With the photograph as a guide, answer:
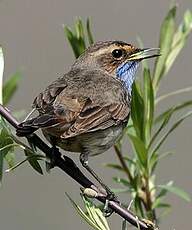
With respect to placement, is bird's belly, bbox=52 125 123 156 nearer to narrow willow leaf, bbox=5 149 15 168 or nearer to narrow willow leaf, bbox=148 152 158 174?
narrow willow leaf, bbox=148 152 158 174

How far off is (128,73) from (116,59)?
0.54 feet

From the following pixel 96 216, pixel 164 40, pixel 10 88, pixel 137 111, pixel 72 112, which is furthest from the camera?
pixel 72 112

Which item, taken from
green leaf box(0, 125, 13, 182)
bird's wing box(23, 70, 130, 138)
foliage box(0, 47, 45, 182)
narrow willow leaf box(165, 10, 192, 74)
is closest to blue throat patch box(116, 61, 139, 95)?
bird's wing box(23, 70, 130, 138)

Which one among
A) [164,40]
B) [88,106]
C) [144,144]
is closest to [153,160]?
[144,144]

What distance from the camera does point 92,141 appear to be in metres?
4.25

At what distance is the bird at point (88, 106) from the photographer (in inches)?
159

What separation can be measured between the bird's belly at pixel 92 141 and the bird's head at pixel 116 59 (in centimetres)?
79

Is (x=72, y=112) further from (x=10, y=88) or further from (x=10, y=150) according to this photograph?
(x=10, y=150)

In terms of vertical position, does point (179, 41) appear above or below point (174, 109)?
above

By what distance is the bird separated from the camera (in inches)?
159

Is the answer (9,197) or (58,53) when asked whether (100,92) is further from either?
(58,53)

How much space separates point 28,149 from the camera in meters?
3.09

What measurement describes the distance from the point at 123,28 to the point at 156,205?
8171mm

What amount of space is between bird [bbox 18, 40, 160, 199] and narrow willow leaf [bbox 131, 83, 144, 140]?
297mm
